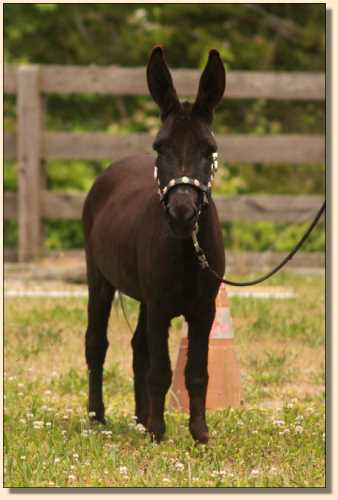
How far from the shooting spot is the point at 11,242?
16.4 meters

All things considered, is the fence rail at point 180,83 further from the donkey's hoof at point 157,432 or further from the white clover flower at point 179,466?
the white clover flower at point 179,466

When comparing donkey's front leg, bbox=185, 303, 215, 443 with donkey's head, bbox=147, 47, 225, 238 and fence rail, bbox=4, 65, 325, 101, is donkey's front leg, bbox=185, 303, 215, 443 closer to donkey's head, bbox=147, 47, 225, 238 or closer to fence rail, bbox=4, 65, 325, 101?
donkey's head, bbox=147, 47, 225, 238

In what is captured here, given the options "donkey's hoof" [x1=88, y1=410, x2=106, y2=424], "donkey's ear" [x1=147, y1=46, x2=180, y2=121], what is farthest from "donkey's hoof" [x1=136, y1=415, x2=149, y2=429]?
"donkey's ear" [x1=147, y1=46, x2=180, y2=121]

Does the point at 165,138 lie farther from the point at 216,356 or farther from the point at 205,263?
the point at 216,356

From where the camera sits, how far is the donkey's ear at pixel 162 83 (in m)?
6.57

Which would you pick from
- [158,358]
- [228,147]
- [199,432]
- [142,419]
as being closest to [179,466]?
[199,432]

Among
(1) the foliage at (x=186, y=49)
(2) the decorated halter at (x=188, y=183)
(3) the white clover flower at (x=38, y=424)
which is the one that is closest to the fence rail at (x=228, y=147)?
(1) the foliage at (x=186, y=49)

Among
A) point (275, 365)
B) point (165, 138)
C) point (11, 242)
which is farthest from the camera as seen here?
point (11, 242)

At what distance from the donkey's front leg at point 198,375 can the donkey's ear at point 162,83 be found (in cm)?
114

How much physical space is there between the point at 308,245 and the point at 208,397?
25.5 ft

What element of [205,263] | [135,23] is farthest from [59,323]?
[135,23]

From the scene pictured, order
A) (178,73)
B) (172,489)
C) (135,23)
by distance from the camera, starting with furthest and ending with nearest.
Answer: (135,23)
(178,73)
(172,489)

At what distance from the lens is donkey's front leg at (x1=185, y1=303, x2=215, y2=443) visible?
691 cm

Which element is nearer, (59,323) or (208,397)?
(208,397)
